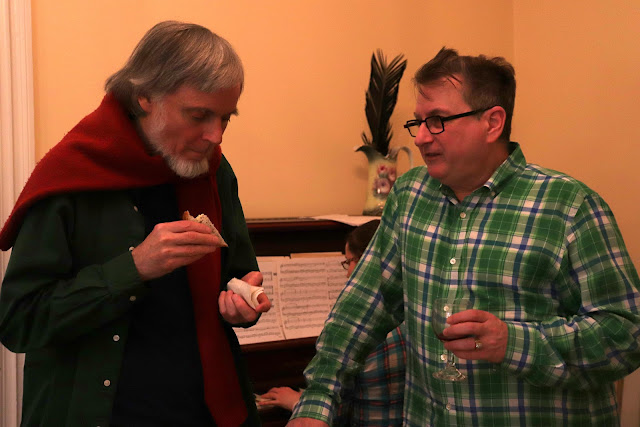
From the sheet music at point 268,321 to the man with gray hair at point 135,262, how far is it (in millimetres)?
1010

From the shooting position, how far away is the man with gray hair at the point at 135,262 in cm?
141

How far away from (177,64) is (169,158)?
0.76ft

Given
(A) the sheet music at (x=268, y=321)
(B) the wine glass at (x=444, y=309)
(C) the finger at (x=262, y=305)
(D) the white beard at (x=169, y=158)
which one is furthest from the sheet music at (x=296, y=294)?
(B) the wine glass at (x=444, y=309)

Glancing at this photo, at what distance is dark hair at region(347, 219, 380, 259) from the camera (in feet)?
8.22

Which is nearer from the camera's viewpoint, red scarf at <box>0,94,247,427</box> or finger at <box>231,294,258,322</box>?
red scarf at <box>0,94,247,427</box>

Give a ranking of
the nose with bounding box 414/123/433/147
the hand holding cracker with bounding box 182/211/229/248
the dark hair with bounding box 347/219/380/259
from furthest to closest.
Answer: the dark hair with bounding box 347/219/380/259 → the nose with bounding box 414/123/433/147 → the hand holding cracker with bounding box 182/211/229/248

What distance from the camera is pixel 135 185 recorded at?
1.55 m

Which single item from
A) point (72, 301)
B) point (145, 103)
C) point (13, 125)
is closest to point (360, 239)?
point (145, 103)

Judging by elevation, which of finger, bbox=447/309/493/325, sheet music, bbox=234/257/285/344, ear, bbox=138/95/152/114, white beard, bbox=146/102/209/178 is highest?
ear, bbox=138/95/152/114

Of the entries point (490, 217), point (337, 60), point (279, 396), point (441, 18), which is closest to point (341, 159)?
point (337, 60)

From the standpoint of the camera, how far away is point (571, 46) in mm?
3484

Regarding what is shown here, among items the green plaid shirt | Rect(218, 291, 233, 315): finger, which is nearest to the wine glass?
the green plaid shirt

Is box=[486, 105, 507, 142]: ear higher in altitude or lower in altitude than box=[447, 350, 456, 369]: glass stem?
higher

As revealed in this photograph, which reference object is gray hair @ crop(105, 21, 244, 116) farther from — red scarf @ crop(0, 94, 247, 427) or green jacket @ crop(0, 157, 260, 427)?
green jacket @ crop(0, 157, 260, 427)
